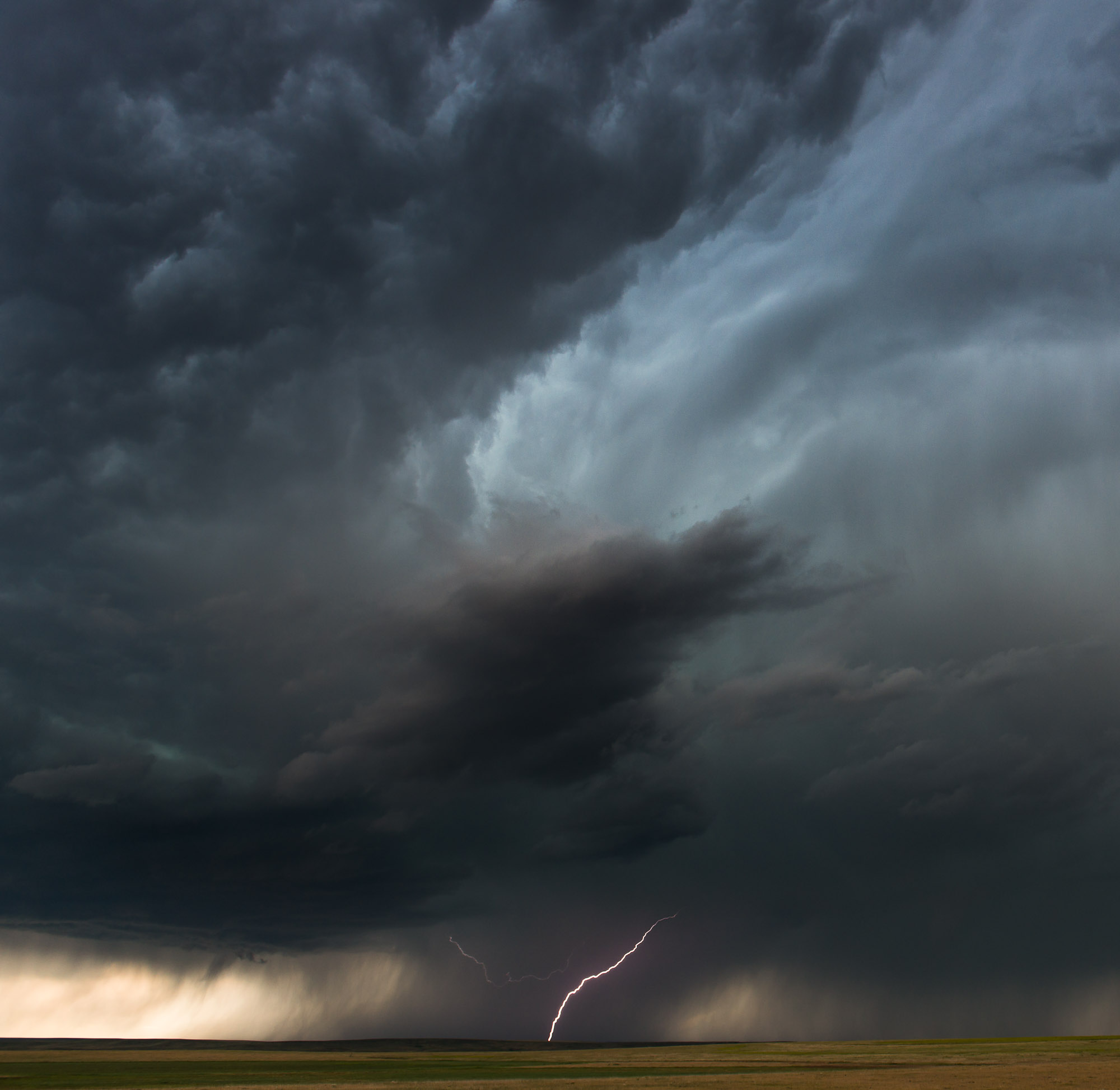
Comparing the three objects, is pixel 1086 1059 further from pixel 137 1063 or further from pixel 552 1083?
pixel 137 1063

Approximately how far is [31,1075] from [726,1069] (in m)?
105

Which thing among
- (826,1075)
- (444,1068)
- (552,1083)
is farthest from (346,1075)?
(826,1075)

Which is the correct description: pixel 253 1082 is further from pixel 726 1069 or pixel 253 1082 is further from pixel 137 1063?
pixel 137 1063

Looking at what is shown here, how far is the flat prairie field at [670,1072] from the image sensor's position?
86.4 meters

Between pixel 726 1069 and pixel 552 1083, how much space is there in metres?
46.4

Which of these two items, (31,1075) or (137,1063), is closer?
(31,1075)

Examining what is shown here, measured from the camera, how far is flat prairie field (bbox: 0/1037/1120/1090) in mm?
86375

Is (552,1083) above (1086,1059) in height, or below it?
above

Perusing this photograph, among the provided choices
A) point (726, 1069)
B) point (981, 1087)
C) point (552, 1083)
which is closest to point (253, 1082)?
point (552, 1083)

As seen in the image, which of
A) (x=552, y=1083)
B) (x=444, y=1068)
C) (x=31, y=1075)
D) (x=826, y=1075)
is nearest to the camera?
(x=552, y=1083)

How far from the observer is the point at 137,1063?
18975 cm

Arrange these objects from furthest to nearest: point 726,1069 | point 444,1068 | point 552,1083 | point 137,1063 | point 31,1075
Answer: point 137,1063, point 444,1068, point 31,1075, point 726,1069, point 552,1083

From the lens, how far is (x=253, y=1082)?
105500mm

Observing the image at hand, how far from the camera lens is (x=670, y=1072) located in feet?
390
